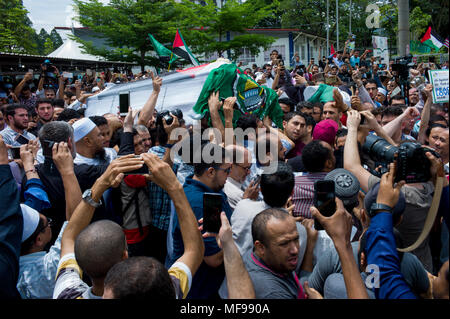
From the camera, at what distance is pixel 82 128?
9.95 feet

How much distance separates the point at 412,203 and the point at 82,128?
7.79ft

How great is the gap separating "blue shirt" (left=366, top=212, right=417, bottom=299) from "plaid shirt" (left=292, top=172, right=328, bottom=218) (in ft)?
3.90

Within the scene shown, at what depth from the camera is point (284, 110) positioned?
5.85 metres

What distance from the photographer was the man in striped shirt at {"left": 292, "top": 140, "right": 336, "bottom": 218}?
2740mm

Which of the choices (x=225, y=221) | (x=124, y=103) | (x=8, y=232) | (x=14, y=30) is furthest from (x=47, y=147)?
(x=14, y=30)

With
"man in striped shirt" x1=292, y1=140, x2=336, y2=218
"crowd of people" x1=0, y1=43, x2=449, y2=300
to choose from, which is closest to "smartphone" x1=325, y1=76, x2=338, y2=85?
"crowd of people" x1=0, y1=43, x2=449, y2=300

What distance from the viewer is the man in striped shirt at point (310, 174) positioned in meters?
2.74

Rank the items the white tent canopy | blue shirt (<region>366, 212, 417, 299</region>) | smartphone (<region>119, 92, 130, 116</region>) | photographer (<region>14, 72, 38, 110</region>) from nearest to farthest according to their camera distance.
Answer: blue shirt (<region>366, 212, 417, 299</region>)
smartphone (<region>119, 92, 130, 116</region>)
photographer (<region>14, 72, 38, 110</region>)
the white tent canopy

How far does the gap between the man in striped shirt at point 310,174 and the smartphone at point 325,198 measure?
38.8 inches

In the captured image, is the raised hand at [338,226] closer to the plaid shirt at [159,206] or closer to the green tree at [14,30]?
the plaid shirt at [159,206]

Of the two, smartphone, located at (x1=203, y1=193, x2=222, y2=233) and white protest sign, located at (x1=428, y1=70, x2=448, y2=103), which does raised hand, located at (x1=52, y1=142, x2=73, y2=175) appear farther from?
white protest sign, located at (x1=428, y1=70, x2=448, y2=103)

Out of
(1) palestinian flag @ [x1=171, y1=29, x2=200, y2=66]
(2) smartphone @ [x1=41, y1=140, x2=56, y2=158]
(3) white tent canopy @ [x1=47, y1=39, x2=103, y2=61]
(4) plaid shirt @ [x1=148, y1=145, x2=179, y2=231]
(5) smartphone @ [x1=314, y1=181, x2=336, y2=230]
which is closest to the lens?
(5) smartphone @ [x1=314, y1=181, x2=336, y2=230]
